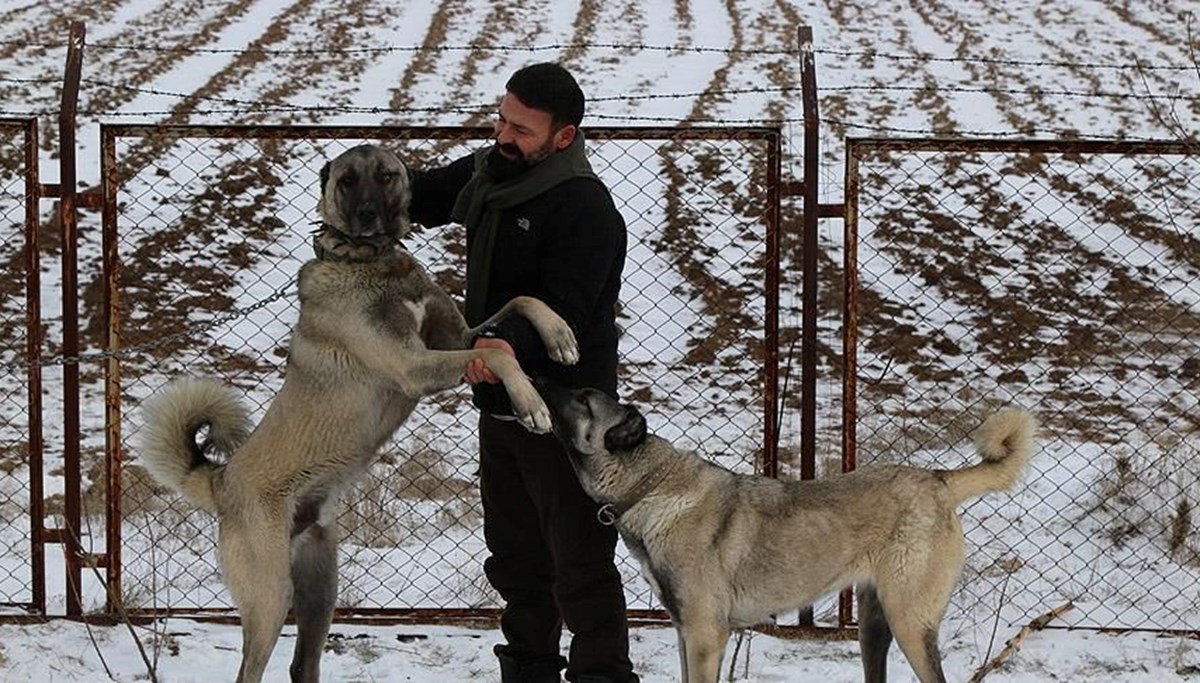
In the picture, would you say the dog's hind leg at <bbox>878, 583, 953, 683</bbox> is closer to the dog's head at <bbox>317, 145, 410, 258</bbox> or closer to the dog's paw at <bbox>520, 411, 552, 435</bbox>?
the dog's paw at <bbox>520, 411, 552, 435</bbox>

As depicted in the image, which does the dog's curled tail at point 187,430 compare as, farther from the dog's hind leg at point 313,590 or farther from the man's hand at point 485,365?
the man's hand at point 485,365

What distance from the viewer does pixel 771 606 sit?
180 inches

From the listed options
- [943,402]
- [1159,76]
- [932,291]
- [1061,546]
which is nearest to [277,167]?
[932,291]

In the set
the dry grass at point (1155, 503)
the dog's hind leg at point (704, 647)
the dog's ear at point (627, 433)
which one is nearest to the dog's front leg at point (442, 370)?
the dog's ear at point (627, 433)

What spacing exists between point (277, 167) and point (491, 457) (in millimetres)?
10929

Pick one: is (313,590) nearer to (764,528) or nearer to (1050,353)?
(764,528)

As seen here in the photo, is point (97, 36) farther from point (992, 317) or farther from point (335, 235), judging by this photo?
point (335, 235)

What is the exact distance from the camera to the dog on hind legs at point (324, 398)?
4.45 metres

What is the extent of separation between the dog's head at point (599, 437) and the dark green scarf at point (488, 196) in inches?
15.9

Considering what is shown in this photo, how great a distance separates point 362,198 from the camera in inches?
174

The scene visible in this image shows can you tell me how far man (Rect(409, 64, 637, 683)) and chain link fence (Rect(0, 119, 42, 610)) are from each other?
5.24ft

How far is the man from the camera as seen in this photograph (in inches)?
167

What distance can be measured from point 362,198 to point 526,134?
582 millimetres

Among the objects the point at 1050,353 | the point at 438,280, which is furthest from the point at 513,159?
the point at 438,280
